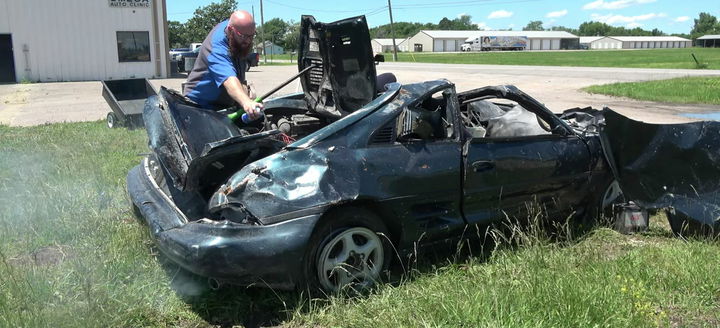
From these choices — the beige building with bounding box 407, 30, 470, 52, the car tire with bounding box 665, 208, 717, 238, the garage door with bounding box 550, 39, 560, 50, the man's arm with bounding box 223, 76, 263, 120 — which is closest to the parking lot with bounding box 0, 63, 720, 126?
the man's arm with bounding box 223, 76, 263, 120

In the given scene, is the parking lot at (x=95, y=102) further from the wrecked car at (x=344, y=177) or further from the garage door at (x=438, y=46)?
the garage door at (x=438, y=46)

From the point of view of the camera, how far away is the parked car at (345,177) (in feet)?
10.6

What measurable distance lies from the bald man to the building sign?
24348 millimetres

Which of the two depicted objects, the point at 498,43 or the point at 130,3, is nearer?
the point at 130,3

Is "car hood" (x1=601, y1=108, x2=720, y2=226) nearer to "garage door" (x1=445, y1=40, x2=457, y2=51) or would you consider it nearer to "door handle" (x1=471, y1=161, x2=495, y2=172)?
"door handle" (x1=471, y1=161, x2=495, y2=172)

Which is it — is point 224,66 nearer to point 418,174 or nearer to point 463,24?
point 418,174

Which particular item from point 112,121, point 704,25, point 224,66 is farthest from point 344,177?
point 704,25

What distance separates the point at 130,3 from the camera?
26500 millimetres

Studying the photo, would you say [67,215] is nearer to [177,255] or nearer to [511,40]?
[177,255]

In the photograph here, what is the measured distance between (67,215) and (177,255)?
2.24 meters

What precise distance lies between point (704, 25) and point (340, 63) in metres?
186

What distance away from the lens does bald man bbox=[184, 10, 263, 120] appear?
451 cm

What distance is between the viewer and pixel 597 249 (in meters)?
4.21

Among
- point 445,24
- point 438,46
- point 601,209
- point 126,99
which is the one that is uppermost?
point 445,24
